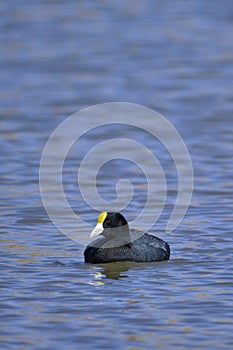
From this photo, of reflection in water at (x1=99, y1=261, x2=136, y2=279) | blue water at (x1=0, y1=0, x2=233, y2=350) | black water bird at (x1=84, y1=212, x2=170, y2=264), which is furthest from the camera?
black water bird at (x1=84, y1=212, x2=170, y2=264)

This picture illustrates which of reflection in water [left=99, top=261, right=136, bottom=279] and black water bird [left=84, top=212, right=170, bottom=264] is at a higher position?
black water bird [left=84, top=212, right=170, bottom=264]

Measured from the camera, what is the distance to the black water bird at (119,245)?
36.0 ft

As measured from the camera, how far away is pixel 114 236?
1109cm

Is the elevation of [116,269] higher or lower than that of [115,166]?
lower

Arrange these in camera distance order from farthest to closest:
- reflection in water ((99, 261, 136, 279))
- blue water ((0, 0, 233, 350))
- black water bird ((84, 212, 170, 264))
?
black water bird ((84, 212, 170, 264)), reflection in water ((99, 261, 136, 279)), blue water ((0, 0, 233, 350))

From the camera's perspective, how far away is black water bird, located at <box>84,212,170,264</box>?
11.0 m

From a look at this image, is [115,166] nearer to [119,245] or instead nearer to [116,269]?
[119,245]

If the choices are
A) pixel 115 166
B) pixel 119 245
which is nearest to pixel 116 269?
pixel 119 245

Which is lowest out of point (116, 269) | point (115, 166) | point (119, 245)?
point (116, 269)

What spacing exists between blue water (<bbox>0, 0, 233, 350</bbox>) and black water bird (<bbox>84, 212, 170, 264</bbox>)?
4.7 inches

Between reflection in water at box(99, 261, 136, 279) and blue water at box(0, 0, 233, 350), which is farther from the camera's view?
reflection in water at box(99, 261, 136, 279)

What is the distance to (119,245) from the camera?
11.1 meters

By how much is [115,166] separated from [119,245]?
4.44m

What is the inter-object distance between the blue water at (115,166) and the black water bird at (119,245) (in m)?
0.12
